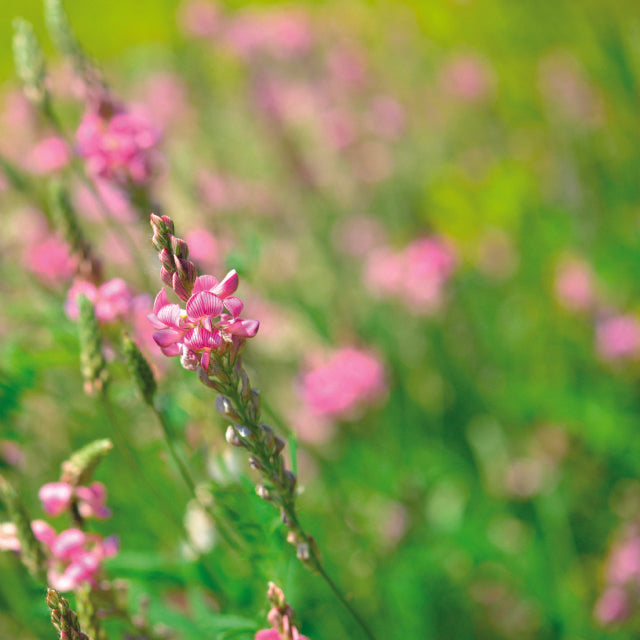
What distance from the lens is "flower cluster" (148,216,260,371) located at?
1019 mm

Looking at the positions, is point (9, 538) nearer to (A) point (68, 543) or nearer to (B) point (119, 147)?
(A) point (68, 543)

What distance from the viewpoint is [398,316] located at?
401 cm

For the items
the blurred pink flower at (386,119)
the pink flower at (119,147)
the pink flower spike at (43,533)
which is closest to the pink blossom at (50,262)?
the pink flower at (119,147)

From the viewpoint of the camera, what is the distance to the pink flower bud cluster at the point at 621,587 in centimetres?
244

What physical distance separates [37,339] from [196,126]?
7.05ft

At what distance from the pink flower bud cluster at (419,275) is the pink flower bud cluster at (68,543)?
6.74 feet

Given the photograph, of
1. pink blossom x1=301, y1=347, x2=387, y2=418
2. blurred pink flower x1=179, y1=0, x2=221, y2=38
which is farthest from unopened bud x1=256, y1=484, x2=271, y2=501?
blurred pink flower x1=179, y1=0, x2=221, y2=38

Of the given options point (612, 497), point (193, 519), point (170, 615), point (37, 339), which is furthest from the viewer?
point (612, 497)

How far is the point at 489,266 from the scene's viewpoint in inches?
158

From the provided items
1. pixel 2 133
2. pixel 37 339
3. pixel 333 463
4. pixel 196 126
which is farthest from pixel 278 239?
pixel 2 133

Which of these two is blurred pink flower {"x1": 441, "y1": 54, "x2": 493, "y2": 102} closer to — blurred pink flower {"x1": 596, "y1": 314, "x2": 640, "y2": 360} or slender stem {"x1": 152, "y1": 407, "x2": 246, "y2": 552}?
blurred pink flower {"x1": 596, "y1": 314, "x2": 640, "y2": 360}

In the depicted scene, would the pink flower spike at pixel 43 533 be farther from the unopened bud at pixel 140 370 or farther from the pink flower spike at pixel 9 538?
the unopened bud at pixel 140 370

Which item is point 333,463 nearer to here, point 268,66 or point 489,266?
point 489,266

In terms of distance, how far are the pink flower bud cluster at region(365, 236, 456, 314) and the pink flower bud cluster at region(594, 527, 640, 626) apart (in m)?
1.26
